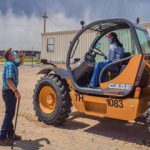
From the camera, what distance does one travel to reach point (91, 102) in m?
7.62

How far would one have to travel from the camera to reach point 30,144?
22.1 ft

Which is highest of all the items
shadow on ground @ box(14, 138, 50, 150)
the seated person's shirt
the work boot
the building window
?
the building window

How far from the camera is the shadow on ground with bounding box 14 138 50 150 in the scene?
21.5 ft

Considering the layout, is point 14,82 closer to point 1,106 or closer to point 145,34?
point 145,34

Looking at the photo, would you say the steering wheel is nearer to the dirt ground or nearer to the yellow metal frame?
the yellow metal frame

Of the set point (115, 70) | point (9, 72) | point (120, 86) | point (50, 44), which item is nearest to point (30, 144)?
point (9, 72)

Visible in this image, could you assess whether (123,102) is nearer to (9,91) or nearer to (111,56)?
(111,56)

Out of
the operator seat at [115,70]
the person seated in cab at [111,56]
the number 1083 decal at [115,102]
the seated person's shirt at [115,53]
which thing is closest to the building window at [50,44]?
the person seated in cab at [111,56]

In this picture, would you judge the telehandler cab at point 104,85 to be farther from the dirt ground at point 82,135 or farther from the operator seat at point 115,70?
the dirt ground at point 82,135

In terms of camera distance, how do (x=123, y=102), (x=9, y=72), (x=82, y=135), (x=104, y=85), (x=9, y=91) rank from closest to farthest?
(x=9, y=72) < (x=9, y=91) < (x=123, y=102) < (x=104, y=85) < (x=82, y=135)

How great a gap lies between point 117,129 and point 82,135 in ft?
3.32

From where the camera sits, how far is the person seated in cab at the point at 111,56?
748 centimetres

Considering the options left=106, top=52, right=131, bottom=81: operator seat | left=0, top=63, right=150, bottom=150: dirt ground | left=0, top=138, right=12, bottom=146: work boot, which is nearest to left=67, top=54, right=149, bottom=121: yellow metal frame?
left=106, top=52, right=131, bottom=81: operator seat

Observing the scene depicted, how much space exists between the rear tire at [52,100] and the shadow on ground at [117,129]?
0.35 metres
